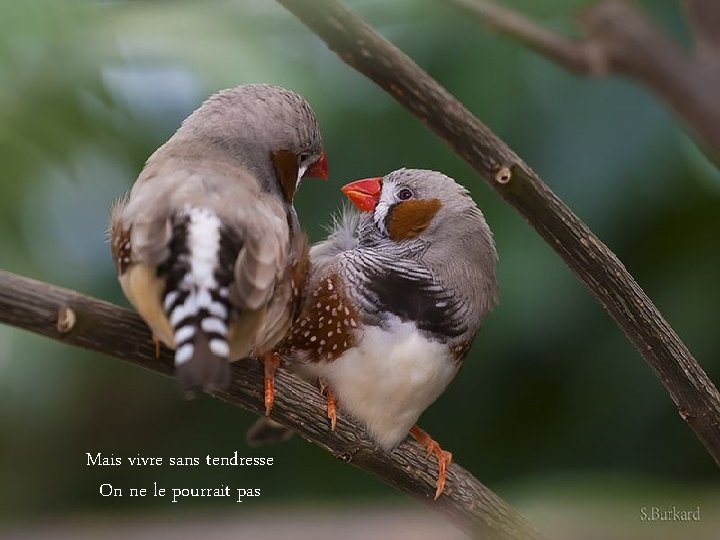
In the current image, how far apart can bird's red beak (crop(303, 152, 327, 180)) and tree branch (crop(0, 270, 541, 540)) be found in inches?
11.1

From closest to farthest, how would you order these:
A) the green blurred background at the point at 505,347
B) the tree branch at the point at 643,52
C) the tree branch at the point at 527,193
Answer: the tree branch at the point at 643,52 → the tree branch at the point at 527,193 → the green blurred background at the point at 505,347

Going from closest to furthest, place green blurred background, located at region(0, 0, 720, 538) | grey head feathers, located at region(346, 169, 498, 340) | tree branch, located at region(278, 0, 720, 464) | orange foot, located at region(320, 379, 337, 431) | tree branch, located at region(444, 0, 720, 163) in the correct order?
tree branch, located at region(444, 0, 720, 163) → tree branch, located at region(278, 0, 720, 464) → orange foot, located at region(320, 379, 337, 431) → grey head feathers, located at region(346, 169, 498, 340) → green blurred background, located at region(0, 0, 720, 538)

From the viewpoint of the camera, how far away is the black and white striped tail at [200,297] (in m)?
0.94

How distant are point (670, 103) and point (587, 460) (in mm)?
1839

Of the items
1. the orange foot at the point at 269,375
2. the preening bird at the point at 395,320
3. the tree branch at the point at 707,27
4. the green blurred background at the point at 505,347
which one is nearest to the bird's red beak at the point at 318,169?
the preening bird at the point at 395,320

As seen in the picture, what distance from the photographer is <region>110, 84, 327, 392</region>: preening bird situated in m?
1.01

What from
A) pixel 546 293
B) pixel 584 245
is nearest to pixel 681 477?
pixel 546 293

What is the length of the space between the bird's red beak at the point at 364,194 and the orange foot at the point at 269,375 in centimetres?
33

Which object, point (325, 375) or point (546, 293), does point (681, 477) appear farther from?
point (325, 375)

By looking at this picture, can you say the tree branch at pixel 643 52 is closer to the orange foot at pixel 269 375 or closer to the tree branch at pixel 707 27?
the tree branch at pixel 707 27

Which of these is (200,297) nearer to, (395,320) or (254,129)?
(254,129)

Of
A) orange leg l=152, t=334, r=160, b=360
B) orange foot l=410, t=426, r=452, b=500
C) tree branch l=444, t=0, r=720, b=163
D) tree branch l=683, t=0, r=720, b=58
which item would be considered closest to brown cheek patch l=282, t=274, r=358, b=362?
orange foot l=410, t=426, r=452, b=500

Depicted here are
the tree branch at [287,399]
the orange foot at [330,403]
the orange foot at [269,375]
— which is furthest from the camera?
the orange foot at [330,403]

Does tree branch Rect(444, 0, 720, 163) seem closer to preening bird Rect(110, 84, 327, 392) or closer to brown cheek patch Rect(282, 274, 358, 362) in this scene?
preening bird Rect(110, 84, 327, 392)
